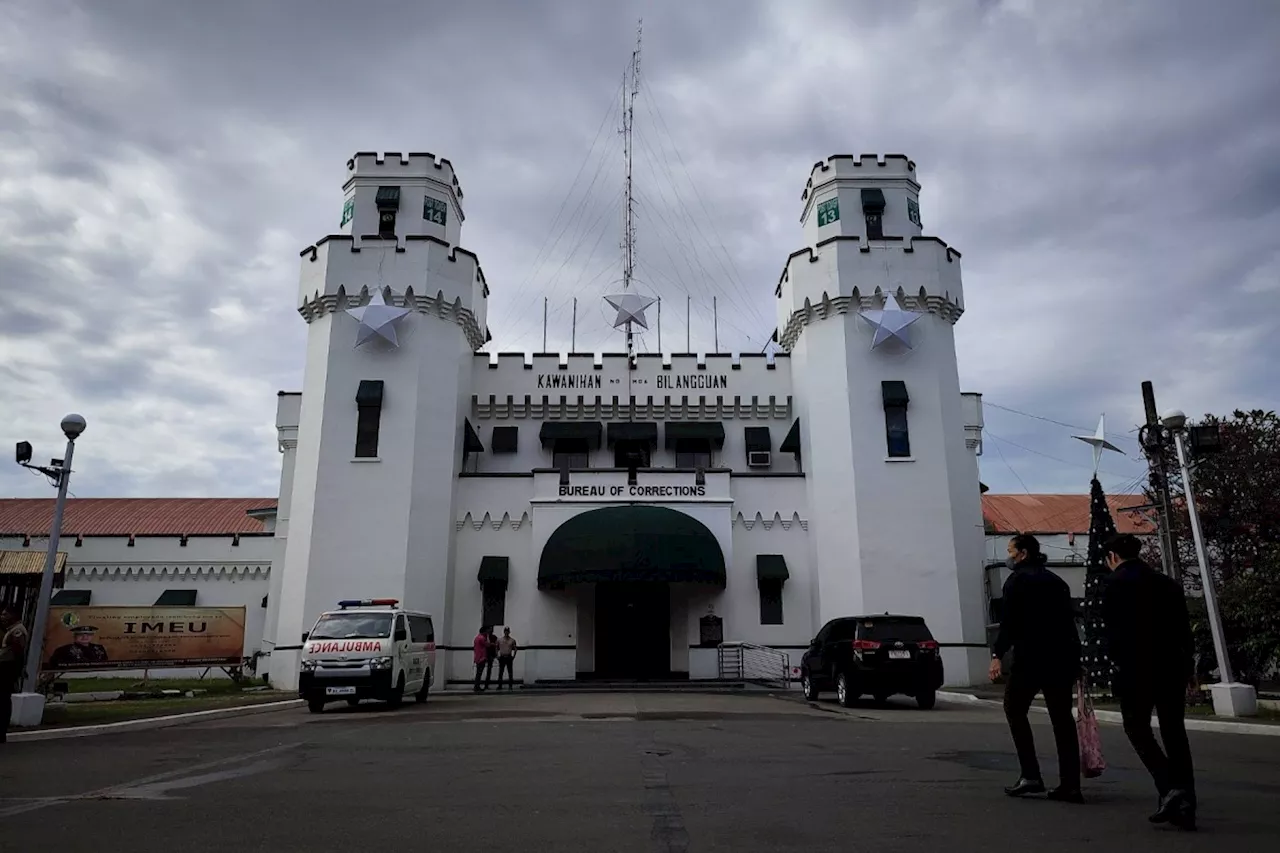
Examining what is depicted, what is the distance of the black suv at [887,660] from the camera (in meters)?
16.6

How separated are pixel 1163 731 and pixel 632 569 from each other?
2017 cm

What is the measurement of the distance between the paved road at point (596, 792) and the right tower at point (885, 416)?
14.7 meters

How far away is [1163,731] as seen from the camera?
5910mm

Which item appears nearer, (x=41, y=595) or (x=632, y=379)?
(x=41, y=595)

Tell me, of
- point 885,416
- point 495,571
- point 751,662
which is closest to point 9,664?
point 495,571

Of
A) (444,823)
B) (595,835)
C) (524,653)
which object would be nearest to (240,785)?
(444,823)

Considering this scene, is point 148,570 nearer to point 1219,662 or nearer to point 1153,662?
point 1219,662

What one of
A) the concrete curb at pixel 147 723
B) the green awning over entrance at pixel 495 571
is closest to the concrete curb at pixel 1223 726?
the concrete curb at pixel 147 723

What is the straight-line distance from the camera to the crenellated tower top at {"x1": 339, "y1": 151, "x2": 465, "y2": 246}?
3075 cm

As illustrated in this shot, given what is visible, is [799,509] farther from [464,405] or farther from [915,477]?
[464,405]

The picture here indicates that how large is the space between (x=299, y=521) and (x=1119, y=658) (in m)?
25.5

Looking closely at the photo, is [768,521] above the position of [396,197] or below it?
below

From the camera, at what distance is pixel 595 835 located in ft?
18.1

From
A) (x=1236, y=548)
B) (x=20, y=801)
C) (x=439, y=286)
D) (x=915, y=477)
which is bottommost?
(x=20, y=801)
